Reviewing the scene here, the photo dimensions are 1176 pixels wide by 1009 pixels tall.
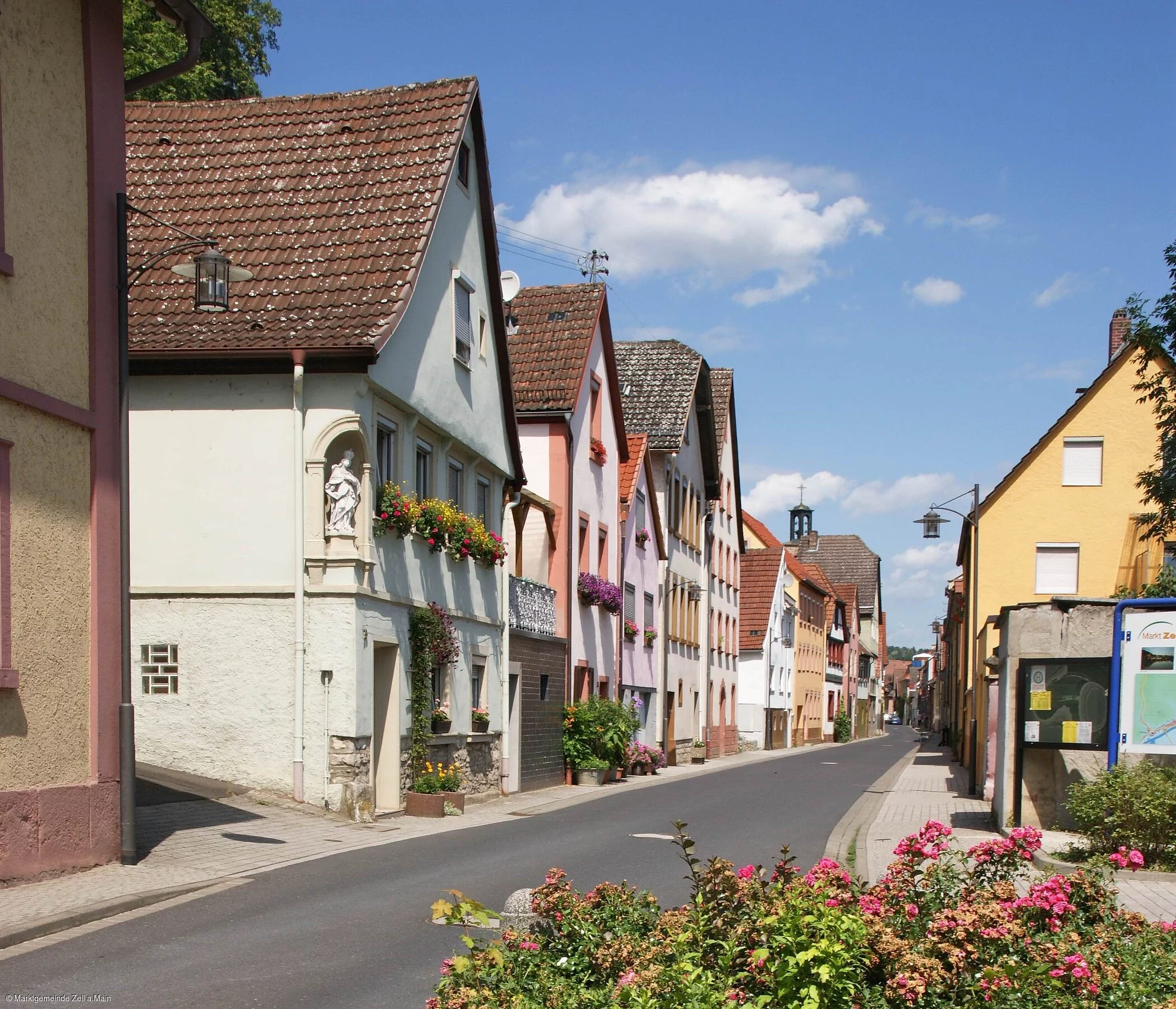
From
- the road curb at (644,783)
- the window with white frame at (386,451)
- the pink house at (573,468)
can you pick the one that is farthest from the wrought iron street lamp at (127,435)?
the pink house at (573,468)

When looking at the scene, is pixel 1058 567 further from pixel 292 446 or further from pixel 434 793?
pixel 292 446

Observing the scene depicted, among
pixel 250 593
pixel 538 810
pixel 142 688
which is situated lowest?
pixel 538 810

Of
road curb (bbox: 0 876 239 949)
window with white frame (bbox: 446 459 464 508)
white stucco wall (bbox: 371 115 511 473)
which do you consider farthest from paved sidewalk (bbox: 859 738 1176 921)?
white stucco wall (bbox: 371 115 511 473)

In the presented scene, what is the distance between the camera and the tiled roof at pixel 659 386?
4134 cm

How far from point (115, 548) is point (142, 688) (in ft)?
18.8

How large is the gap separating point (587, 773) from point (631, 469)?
10291 mm

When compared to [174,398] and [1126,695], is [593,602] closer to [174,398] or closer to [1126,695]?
[174,398]

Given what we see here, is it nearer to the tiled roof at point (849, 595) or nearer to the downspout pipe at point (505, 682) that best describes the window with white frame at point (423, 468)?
the downspout pipe at point (505, 682)

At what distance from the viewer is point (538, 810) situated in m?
21.9

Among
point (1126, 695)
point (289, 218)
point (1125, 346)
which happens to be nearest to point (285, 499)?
point (289, 218)

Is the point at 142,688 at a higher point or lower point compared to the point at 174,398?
lower

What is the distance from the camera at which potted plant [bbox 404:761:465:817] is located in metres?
19.5

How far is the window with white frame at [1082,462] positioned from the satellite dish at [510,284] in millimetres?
18287

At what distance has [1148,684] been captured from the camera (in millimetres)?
14359
